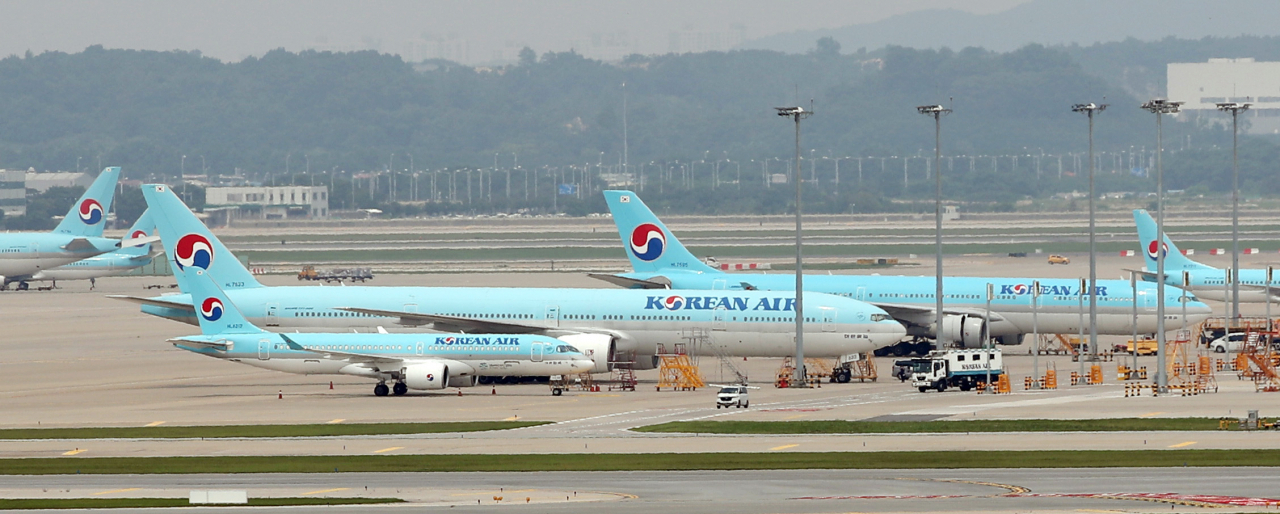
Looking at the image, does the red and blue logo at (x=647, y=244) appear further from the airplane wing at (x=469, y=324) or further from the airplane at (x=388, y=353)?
the airplane at (x=388, y=353)

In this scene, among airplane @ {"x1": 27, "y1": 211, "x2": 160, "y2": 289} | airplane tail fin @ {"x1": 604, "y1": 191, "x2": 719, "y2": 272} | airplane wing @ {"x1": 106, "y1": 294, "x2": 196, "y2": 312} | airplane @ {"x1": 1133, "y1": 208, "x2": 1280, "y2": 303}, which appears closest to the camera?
airplane wing @ {"x1": 106, "y1": 294, "x2": 196, "y2": 312}

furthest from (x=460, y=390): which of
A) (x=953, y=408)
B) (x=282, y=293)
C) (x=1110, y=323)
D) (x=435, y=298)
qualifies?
(x=1110, y=323)

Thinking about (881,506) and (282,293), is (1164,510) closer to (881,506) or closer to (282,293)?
(881,506)

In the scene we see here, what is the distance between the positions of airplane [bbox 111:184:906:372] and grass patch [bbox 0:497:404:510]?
3009cm

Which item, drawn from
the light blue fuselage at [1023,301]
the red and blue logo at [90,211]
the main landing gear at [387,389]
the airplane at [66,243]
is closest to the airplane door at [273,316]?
the main landing gear at [387,389]

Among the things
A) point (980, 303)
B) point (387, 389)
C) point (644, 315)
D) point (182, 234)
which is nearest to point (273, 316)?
point (182, 234)

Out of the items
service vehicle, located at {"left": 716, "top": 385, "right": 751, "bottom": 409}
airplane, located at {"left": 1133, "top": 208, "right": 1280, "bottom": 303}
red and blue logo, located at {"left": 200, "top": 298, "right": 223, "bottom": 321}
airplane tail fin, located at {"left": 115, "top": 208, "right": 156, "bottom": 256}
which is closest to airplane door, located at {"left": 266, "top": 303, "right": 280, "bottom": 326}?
red and blue logo, located at {"left": 200, "top": 298, "right": 223, "bottom": 321}

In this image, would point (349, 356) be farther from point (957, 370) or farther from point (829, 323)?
point (957, 370)

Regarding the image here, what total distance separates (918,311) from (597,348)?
18608 mm

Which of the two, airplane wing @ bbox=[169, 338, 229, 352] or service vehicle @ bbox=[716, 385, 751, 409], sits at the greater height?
airplane wing @ bbox=[169, 338, 229, 352]

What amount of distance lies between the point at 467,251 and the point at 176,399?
426 ft

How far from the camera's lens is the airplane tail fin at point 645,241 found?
8906 cm

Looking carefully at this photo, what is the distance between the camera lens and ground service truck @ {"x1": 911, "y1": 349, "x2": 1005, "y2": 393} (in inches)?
2539

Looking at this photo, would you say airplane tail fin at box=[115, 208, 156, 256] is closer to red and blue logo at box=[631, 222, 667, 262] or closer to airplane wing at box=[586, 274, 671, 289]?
red and blue logo at box=[631, 222, 667, 262]
